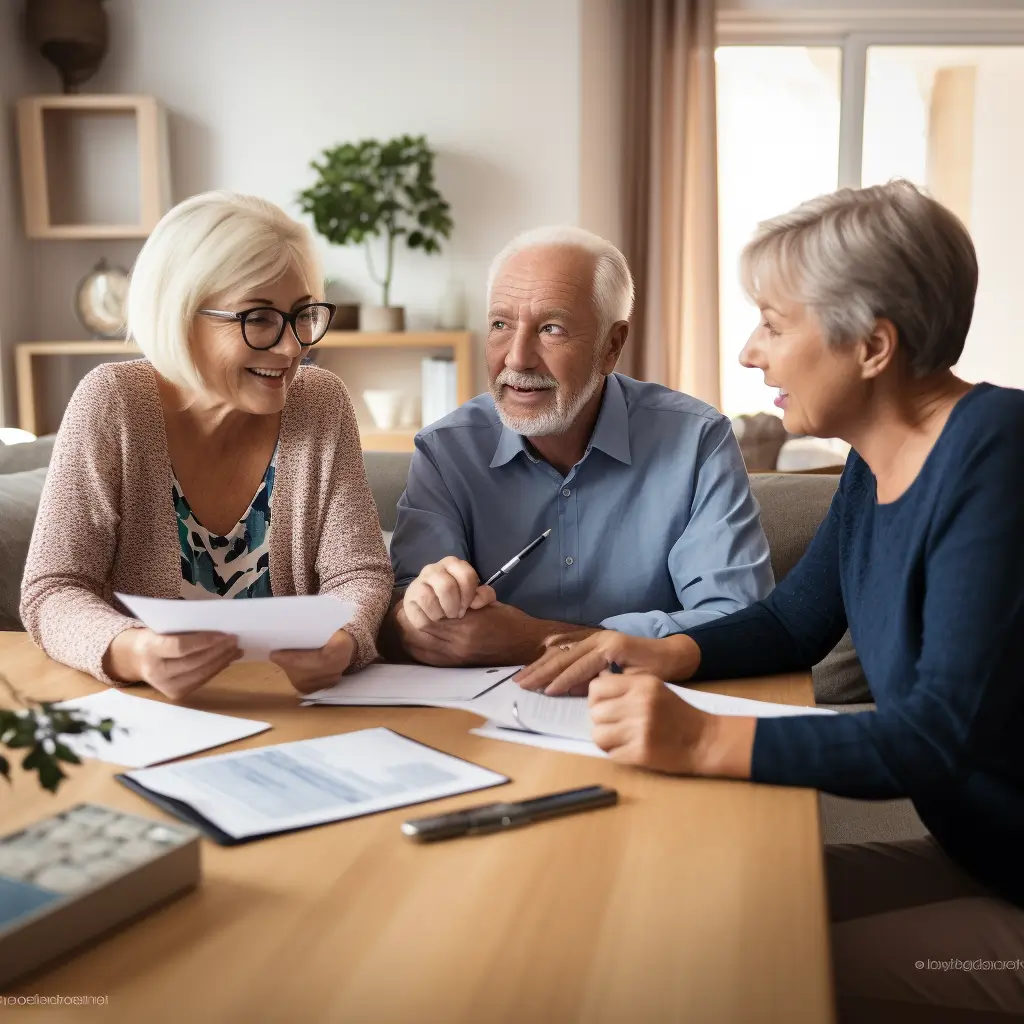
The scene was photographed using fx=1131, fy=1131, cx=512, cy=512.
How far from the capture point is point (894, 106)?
189 inches

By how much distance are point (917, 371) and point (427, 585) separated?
632 millimetres

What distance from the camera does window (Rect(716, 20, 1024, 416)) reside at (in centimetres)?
473

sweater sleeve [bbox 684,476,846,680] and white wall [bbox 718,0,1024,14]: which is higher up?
white wall [bbox 718,0,1024,14]

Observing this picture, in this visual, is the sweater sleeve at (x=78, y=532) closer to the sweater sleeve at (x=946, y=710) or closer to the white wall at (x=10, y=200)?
the sweater sleeve at (x=946, y=710)

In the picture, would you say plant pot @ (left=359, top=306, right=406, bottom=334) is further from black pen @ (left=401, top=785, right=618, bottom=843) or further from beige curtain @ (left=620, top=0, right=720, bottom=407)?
black pen @ (left=401, top=785, right=618, bottom=843)

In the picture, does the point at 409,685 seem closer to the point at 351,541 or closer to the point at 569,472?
the point at 351,541

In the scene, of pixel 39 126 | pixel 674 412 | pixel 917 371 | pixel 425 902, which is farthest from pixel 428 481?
pixel 39 126

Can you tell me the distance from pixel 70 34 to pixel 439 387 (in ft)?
6.27

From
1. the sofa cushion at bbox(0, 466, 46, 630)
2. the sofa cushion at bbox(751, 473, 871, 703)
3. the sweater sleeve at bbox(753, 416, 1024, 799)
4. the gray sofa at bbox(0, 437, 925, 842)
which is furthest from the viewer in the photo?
the sofa cushion at bbox(751, 473, 871, 703)

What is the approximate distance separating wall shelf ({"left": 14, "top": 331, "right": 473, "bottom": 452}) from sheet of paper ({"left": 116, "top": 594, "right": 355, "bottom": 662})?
125 inches

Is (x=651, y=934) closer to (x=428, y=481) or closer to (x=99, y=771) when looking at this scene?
(x=99, y=771)

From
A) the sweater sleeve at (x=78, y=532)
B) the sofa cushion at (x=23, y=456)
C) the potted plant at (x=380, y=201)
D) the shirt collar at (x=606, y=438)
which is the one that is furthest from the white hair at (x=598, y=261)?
the potted plant at (x=380, y=201)

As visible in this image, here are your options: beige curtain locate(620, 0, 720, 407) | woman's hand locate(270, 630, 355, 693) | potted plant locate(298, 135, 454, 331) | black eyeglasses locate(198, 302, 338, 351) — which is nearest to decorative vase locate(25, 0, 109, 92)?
potted plant locate(298, 135, 454, 331)

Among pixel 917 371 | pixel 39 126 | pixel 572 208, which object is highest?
pixel 39 126
